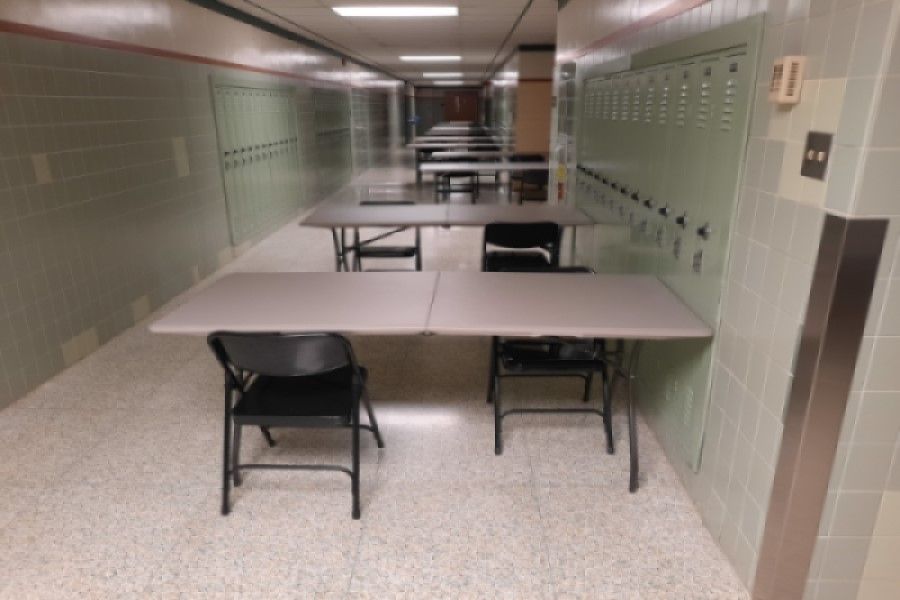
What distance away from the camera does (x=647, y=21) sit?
282 cm

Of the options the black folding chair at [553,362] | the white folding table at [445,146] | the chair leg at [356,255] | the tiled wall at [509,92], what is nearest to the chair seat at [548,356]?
the black folding chair at [553,362]

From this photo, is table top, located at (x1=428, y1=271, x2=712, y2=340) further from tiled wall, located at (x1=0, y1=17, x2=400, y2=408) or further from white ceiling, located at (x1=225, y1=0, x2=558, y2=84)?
white ceiling, located at (x1=225, y1=0, x2=558, y2=84)

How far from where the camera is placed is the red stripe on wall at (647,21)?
232 cm

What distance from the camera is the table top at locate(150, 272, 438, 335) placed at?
204 centimetres

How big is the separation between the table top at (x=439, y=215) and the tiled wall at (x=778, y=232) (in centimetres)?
195

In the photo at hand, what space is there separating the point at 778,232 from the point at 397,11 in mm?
4968

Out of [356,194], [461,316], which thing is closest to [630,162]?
[461,316]

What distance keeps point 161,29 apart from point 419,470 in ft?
12.8

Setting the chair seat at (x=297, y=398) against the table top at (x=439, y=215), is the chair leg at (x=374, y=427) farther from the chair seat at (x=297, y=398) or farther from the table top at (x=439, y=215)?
the table top at (x=439, y=215)

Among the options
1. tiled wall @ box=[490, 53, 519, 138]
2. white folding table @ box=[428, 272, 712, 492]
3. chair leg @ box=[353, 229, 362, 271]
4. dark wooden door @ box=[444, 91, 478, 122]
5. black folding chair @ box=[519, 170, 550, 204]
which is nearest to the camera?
white folding table @ box=[428, 272, 712, 492]

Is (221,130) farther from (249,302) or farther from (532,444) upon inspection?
(532,444)

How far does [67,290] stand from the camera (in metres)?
3.35

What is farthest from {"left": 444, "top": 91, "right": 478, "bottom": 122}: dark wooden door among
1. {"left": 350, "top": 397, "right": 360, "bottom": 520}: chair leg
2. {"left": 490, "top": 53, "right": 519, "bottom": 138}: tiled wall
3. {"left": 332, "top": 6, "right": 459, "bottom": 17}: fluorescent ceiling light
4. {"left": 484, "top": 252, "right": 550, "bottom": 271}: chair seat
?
{"left": 350, "top": 397, "right": 360, "bottom": 520}: chair leg

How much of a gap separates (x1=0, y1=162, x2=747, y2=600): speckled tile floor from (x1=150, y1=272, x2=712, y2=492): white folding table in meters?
0.34
